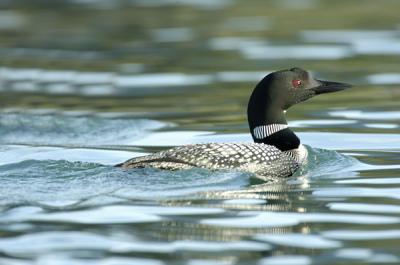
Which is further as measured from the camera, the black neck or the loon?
the black neck

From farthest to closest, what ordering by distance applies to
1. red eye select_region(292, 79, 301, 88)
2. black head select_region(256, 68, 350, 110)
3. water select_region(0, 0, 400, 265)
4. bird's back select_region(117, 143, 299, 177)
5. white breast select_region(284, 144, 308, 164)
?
1. red eye select_region(292, 79, 301, 88)
2. black head select_region(256, 68, 350, 110)
3. white breast select_region(284, 144, 308, 164)
4. bird's back select_region(117, 143, 299, 177)
5. water select_region(0, 0, 400, 265)

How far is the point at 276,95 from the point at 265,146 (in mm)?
610

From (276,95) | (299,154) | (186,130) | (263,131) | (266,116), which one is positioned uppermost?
(276,95)

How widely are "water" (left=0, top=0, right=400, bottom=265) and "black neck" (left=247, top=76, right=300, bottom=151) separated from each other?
30 centimetres

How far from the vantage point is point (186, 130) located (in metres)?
13.0

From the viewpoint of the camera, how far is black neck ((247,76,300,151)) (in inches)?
429

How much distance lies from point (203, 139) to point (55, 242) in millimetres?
4898

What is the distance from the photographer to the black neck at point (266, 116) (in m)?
10.9

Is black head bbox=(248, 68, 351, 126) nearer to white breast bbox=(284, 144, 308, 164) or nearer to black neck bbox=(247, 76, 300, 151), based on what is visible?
black neck bbox=(247, 76, 300, 151)

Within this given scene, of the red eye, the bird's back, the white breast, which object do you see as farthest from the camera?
the red eye

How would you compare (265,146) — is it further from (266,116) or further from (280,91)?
(280,91)

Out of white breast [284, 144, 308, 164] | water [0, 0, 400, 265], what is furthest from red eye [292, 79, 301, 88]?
water [0, 0, 400, 265]

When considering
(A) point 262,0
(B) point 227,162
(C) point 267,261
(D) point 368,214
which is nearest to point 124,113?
(B) point 227,162

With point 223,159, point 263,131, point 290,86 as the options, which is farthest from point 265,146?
point 290,86
